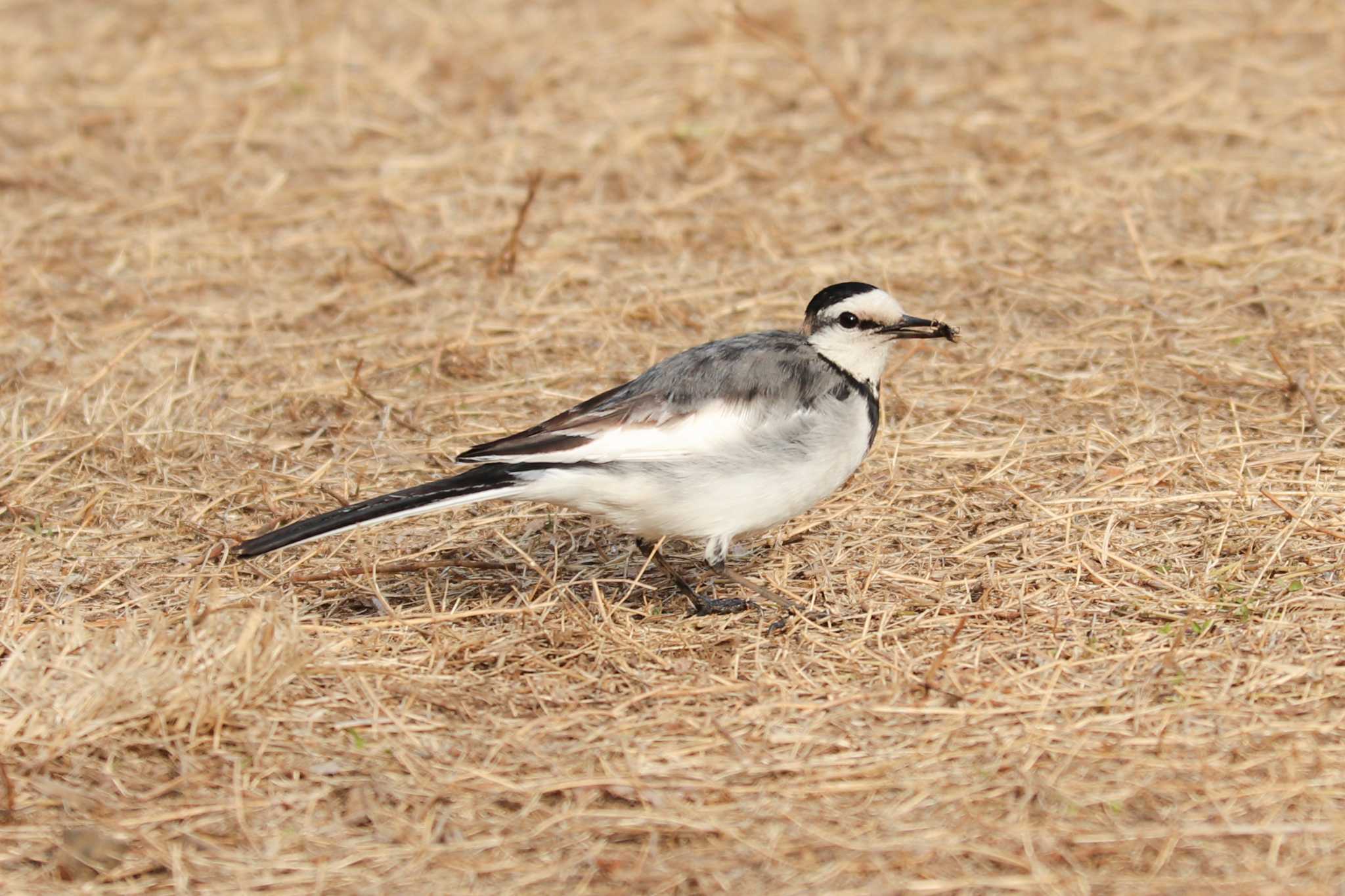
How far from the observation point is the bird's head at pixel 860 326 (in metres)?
4.84

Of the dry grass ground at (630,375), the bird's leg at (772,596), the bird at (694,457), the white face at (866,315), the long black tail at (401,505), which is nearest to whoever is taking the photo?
the dry grass ground at (630,375)

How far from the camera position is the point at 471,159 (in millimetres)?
8352

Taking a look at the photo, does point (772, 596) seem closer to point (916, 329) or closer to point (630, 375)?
point (916, 329)

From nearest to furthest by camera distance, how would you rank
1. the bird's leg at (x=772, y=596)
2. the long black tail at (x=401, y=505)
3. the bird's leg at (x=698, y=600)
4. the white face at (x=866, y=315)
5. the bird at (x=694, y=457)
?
the long black tail at (x=401, y=505) < the bird at (x=694, y=457) < the bird's leg at (x=772, y=596) < the bird's leg at (x=698, y=600) < the white face at (x=866, y=315)

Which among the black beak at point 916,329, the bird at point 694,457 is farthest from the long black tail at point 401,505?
the black beak at point 916,329

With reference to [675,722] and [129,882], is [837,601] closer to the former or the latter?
[675,722]

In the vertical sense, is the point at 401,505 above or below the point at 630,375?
above

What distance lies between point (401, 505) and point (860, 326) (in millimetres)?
1618

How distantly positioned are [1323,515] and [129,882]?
368 cm

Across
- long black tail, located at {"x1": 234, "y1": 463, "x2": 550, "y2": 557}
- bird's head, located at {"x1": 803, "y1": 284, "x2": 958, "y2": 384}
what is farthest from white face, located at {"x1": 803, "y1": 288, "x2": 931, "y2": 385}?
long black tail, located at {"x1": 234, "y1": 463, "x2": 550, "y2": 557}

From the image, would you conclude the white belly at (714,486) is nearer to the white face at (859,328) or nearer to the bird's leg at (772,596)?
the bird's leg at (772,596)

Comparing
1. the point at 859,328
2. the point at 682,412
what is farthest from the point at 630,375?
the point at 682,412

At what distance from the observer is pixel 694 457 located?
4504mm

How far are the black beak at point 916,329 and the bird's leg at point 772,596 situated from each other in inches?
36.8
